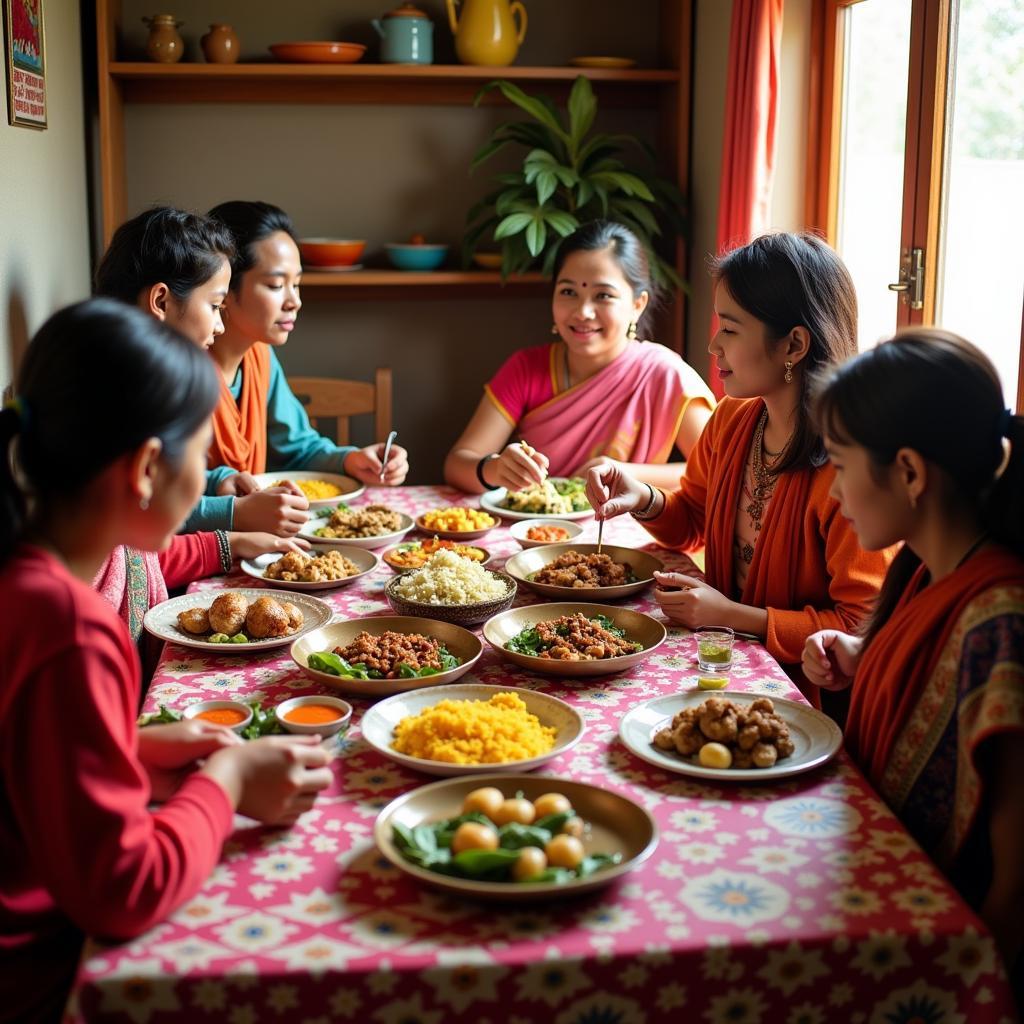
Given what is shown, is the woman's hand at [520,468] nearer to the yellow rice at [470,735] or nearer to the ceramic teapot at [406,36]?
the yellow rice at [470,735]

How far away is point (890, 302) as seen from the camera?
3.15m

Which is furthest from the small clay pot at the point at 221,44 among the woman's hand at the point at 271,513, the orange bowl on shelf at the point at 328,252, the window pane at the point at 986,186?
the window pane at the point at 986,186

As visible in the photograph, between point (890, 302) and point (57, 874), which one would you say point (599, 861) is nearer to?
point (57, 874)

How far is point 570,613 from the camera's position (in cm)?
209

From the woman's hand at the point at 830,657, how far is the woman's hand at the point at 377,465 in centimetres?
161

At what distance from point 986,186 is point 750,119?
3.21 ft

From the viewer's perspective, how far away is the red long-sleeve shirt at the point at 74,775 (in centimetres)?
111

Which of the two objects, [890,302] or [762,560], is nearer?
[762,560]

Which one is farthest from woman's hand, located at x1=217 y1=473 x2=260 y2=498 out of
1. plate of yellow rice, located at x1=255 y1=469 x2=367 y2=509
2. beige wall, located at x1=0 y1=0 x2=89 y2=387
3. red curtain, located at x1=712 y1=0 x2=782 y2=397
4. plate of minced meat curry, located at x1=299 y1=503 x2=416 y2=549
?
red curtain, located at x1=712 y1=0 x2=782 y2=397

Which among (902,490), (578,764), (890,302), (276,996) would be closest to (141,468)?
(276,996)

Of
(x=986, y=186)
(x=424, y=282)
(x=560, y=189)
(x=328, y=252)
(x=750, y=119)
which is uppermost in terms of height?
(x=750, y=119)

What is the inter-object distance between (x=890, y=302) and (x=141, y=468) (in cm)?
244

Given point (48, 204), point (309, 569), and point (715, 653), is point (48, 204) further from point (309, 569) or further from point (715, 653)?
point (715, 653)

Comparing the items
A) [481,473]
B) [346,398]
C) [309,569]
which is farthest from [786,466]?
[346,398]
